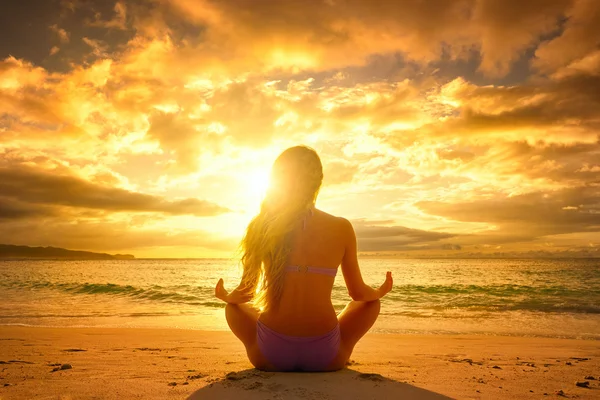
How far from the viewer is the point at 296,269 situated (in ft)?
11.6

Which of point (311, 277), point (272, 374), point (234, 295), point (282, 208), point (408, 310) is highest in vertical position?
point (282, 208)

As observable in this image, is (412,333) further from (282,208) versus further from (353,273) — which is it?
(282,208)

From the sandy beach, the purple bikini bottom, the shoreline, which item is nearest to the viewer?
the sandy beach

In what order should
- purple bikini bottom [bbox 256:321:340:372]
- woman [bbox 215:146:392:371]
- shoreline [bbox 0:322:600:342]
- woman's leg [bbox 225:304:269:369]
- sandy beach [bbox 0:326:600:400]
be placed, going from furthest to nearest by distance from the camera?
1. shoreline [bbox 0:322:600:342]
2. woman's leg [bbox 225:304:269:369]
3. purple bikini bottom [bbox 256:321:340:372]
4. woman [bbox 215:146:392:371]
5. sandy beach [bbox 0:326:600:400]

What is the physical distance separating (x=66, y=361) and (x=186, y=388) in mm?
2306

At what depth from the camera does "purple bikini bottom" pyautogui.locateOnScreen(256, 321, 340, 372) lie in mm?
3637

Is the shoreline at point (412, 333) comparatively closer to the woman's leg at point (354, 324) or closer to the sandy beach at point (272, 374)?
the sandy beach at point (272, 374)

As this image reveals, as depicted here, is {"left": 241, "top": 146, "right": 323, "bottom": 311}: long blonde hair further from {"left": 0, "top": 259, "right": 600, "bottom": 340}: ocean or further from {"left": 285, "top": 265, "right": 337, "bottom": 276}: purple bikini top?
{"left": 0, "top": 259, "right": 600, "bottom": 340}: ocean

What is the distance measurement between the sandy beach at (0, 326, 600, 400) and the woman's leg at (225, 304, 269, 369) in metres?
0.13

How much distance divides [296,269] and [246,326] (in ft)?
2.64

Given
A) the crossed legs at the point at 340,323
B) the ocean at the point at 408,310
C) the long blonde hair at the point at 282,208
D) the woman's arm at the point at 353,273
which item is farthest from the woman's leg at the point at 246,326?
the ocean at the point at 408,310

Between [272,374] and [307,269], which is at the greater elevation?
[307,269]

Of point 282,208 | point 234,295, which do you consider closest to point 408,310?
point 234,295

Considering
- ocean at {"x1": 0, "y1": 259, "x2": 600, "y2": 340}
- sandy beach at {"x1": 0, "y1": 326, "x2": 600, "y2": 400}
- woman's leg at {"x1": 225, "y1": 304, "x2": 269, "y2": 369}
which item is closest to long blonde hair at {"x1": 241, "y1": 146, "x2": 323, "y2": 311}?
woman's leg at {"x1": 225, "y1": 304, "x2": 269, "y2": 369}
